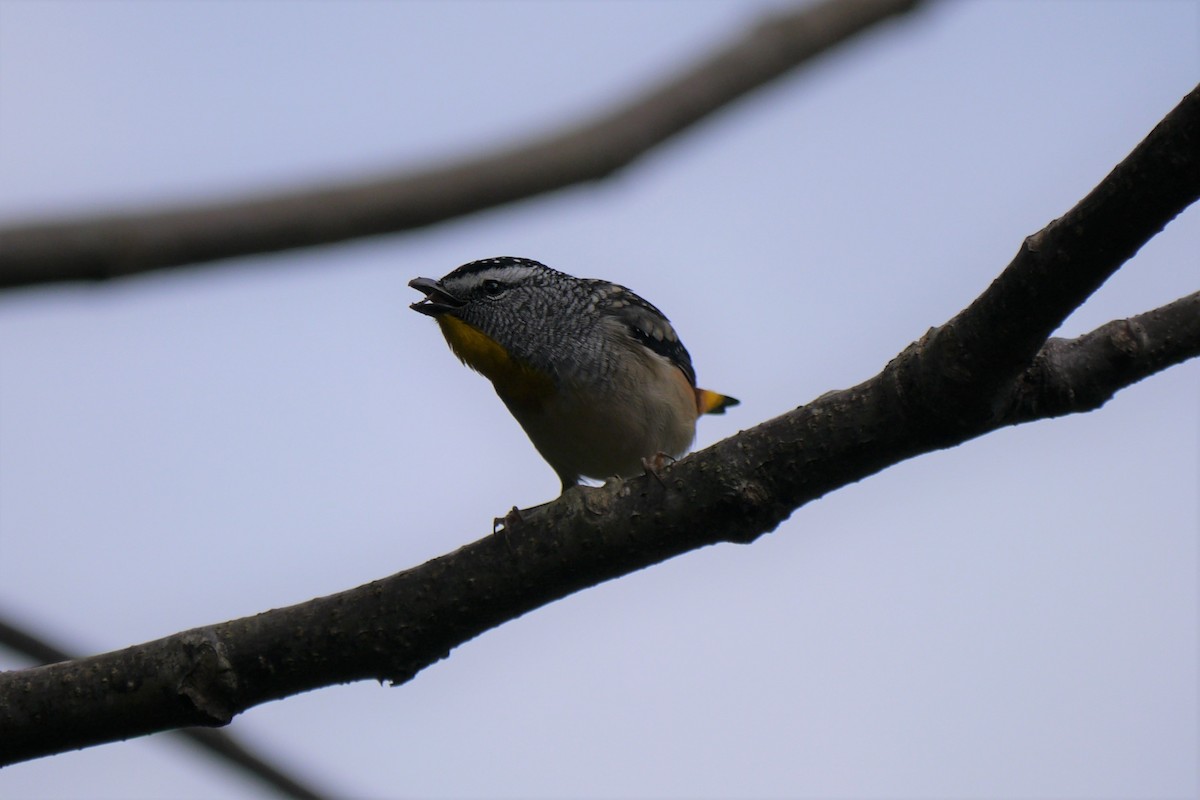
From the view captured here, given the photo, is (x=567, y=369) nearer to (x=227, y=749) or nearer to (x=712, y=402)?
(x=712, y=402)

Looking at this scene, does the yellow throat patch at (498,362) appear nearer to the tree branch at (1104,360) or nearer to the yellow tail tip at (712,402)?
the yellow tail tip at (712,402)

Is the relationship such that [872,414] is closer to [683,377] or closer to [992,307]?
[992,307]

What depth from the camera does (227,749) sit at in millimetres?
3508

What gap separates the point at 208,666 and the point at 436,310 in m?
3.45

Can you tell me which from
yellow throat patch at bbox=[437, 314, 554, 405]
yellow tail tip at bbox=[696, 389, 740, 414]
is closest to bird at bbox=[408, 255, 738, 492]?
yellow throat patch at bbox=[437, 314, 554, 405]

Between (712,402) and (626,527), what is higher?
(712,402)

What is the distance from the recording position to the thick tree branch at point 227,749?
334 centimetres

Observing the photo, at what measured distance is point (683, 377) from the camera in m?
7.96

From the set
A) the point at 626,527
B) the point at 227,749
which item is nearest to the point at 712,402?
the point at 626,527

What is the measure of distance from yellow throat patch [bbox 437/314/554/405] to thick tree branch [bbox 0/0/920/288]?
4.86 metres

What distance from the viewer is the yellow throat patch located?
714 cm

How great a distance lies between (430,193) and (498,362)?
5.23 meters

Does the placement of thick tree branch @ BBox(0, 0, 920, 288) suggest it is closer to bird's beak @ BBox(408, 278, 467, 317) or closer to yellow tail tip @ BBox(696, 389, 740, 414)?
bird's beak @ BBox(408, 278, 467, 317)

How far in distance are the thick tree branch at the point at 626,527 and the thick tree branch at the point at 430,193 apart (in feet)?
4.82
